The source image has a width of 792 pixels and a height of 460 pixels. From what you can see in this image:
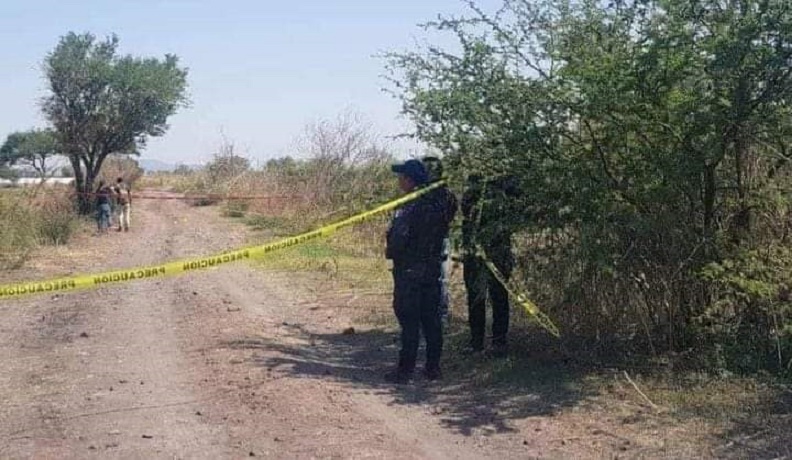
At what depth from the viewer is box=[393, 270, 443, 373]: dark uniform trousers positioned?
8.25 m

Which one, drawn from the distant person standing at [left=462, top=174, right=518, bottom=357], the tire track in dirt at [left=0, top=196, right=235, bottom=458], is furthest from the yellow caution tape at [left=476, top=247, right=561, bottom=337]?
the tire track in dirt at [left=0, top=196, right=235, bottom=458]

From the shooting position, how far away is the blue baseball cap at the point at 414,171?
27.3 ft

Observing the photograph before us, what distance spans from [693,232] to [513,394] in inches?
72.9

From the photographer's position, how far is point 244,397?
7.69 meters

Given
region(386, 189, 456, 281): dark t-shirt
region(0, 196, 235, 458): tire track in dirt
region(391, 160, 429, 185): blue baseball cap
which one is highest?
region(391, 160, 429, 185): blue baseball cap

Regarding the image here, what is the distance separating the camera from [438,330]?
27.5 ft

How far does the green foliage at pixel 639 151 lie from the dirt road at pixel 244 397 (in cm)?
106

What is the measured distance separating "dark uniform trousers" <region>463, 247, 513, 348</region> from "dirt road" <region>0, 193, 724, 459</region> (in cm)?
83

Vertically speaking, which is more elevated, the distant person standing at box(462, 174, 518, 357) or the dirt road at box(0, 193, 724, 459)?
the distant person standing at box(462, 174, 518, 357)

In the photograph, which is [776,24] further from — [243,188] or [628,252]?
[243,188]

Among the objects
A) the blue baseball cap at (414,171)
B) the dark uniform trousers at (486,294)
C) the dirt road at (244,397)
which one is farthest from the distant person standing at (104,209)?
the blue baseball cap at (414,171)

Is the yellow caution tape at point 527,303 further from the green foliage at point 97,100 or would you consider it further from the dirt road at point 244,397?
the green foliage at point 97,100

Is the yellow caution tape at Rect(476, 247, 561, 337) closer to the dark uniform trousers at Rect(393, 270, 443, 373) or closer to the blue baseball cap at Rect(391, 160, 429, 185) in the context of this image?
the dark uniform trousers at Rect(393, 270, 443, 373)

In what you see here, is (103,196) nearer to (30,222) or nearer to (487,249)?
(30,222)
